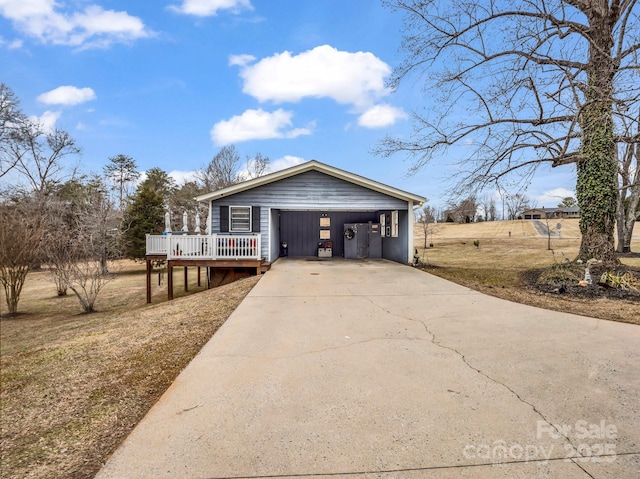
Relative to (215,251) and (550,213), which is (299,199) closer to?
(215,251)

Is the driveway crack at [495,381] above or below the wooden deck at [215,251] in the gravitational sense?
below

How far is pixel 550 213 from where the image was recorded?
223 feet

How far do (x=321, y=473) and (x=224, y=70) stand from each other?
16979 mm

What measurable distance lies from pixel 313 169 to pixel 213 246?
4802 mm

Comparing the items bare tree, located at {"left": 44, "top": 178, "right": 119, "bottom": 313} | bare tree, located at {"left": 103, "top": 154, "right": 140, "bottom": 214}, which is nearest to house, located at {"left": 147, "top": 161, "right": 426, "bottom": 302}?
bare tree, located at {"left": 44, "top": 178, "right": 119, "bottom": 313}

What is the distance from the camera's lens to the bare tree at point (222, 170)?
112ft

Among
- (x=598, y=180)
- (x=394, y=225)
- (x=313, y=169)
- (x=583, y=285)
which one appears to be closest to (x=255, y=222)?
(x=313, y=169)

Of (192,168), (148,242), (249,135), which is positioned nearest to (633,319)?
(148,242)

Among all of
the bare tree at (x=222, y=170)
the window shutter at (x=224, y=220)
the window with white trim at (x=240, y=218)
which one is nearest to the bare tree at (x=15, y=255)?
the window shutter at (x=224, y=220)

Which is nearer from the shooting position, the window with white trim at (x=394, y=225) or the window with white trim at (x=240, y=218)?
the window with white trim at (x=240, y=218)

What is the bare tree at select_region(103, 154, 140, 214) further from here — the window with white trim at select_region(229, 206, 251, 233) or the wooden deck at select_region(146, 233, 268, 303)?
the wooden deck at select_region(146, 233, 268, 303)

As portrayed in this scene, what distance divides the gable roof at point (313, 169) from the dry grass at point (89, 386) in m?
5.72

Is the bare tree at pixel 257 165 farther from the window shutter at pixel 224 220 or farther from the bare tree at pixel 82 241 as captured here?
the window shutter at pixel 224 220

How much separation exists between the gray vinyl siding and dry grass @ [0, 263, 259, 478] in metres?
5.58
